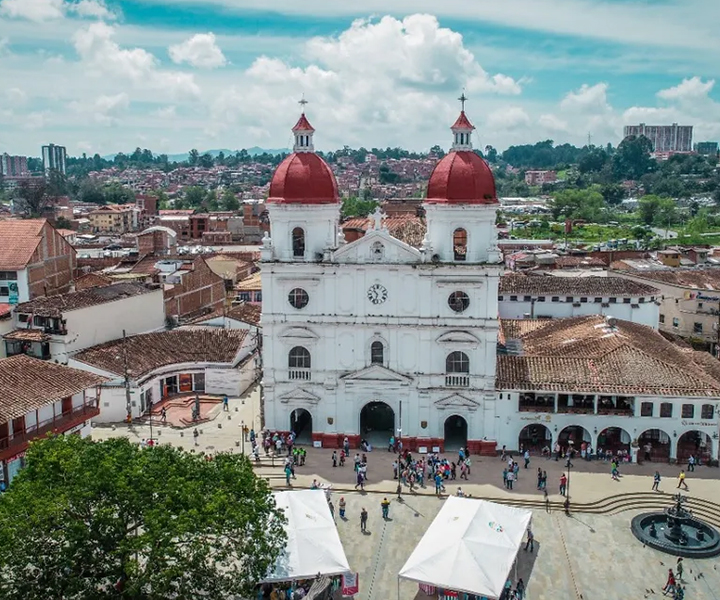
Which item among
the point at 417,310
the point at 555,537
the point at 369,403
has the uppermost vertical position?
the point at 417,310

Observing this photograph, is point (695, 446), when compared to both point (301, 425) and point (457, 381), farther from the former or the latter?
point (301, 425)

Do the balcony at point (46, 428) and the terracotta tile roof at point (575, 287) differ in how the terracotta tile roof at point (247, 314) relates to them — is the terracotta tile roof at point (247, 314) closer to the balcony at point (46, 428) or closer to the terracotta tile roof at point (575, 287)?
the balcony at point (46, 428)

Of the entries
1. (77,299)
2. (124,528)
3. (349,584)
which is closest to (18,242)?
(77,299)

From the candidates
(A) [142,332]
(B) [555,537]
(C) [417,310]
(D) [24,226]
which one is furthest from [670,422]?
(D) [24,226]

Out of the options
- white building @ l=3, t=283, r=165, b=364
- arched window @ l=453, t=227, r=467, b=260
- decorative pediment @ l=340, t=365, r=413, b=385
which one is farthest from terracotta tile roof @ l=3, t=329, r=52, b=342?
arched window @ l=453, t=227, r=467, b=260

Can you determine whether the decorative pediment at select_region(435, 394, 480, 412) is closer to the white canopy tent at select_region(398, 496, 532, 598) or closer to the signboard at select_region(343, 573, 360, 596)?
the white canopy tent at select_region(398, 496, 532, 598)

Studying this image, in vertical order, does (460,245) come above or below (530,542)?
above

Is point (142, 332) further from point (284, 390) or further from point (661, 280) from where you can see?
point (661, 280)
